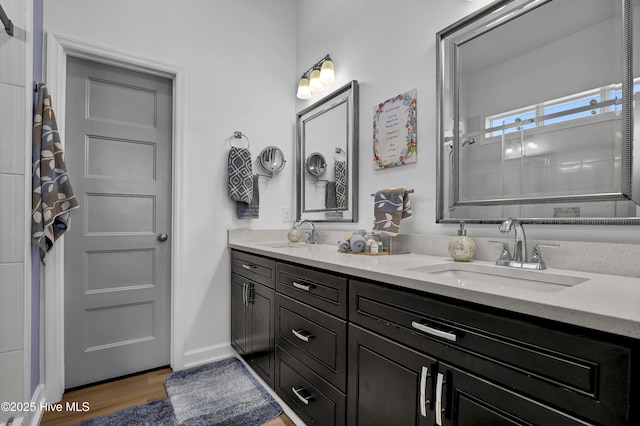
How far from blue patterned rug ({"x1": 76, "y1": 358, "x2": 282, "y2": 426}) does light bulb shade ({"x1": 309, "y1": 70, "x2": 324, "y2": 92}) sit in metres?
2.10

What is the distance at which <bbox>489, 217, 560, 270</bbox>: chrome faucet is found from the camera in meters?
1.14

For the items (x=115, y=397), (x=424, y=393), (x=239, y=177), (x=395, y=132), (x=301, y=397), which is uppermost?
(x=395, y=132)

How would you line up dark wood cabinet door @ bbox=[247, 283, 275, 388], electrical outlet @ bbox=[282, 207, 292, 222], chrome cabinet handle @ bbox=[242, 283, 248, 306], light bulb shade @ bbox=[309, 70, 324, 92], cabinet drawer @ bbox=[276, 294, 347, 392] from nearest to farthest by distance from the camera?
cabinet drawer @ bbox=[276, 294, 347, 392]
dark wood cabinet door @ bbox=[247, 283, 275, 388]
chrome cabinet handle @ bbox=[242, 283, 248, 306]
light bulb shade @ bbox=[309, 70, 324, 92]
electrical outlet @ bbox=[282, 207, 292, 222]

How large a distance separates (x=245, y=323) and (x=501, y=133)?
1.86 m

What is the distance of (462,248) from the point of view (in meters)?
1.34

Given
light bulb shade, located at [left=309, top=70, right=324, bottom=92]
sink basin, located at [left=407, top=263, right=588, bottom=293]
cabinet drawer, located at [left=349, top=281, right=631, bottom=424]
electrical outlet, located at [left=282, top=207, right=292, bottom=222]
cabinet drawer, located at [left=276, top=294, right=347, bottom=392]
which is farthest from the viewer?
electrical outlet, located at [left=282, top=207, right=292, bottom=222]

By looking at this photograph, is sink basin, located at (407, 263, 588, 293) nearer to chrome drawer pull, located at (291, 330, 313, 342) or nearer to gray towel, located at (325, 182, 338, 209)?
chrome drawer pull, located at (291, 330, 313, 342)

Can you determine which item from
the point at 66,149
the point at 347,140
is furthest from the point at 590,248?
the point at 66,149

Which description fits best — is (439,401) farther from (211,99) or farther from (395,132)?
(211,99)

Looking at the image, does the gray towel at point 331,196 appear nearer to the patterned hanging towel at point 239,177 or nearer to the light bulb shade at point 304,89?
the patterned hanging towel at point 239,177

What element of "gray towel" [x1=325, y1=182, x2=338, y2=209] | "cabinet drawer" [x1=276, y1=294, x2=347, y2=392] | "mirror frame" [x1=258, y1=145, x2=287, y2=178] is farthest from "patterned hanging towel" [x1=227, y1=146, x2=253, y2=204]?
"cabinet drawer" [x1=276, y1=294, x2=347, y2=392]

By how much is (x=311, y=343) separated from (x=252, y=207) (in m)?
1.29

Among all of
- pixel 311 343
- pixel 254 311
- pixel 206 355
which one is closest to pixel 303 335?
pixel 311 343

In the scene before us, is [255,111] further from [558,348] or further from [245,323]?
[558,348]
